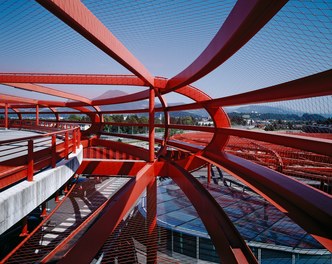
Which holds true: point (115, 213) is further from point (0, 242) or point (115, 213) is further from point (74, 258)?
point (0, 242)

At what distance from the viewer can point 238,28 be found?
278cm

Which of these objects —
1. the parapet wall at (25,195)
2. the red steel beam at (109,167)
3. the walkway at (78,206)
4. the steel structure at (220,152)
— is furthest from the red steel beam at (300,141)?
the walkway at (78,206)

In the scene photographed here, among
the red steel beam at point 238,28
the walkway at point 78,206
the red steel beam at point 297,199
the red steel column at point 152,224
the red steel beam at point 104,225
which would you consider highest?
the red steel beam at point 238,28

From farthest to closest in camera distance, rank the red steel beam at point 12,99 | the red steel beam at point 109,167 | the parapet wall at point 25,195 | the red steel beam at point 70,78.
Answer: the red steel beam at point 12,99 → the red steel beam at point 109,167 → the red steel beam at point 70,78 → the parapet wall at point 25,195

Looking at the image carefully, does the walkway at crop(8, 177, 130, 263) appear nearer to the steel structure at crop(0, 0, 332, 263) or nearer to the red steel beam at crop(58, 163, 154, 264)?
the steel structure at crop(0, 0, 332, 263)

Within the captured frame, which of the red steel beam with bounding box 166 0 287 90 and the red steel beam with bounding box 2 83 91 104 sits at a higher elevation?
the red steel beam with bounding box 2 83 91 104

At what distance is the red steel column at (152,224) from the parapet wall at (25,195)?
2.90 meters

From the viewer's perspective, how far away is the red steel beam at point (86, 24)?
93.0 inches

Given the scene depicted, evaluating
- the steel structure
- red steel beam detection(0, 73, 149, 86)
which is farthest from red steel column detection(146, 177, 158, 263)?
red steel beam detection(0, 73, 149, 86)

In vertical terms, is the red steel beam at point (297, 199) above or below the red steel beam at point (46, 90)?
below

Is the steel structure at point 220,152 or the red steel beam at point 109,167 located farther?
the red steel beam at point 109,167

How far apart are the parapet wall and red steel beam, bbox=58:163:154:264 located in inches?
33.8

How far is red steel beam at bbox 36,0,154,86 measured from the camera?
2.36m

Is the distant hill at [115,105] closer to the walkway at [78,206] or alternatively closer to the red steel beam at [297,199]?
the walkway at [78,206]
